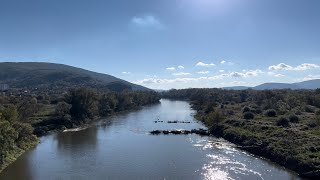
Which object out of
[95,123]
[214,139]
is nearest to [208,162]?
[214,139]

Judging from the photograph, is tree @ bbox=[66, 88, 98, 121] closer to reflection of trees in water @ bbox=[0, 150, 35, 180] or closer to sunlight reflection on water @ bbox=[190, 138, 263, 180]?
sunlight reflection on water @ bbox=[190, 138, 263, 180]

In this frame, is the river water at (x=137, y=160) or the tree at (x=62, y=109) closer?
the river water at (x=137, y=160)

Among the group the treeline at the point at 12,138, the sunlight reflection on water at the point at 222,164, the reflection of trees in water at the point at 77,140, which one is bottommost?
the sunlight reflection on water at the point at 222,164

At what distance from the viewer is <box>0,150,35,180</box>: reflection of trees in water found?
185 feet

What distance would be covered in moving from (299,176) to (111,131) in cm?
6011

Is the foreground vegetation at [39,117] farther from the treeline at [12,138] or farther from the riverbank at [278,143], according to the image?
the riverbank at [278,143]

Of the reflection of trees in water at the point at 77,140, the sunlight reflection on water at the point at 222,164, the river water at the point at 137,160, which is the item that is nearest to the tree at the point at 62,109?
the reflection of trees in water at the point at 77,140

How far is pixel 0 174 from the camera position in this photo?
5741 centimetres

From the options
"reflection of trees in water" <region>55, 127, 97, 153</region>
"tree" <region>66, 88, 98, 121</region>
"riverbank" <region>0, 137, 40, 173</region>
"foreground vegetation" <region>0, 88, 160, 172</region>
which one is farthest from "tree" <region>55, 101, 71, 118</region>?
"riverbank" <region>0, 137, 40, 173</region>

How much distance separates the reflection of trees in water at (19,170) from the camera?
185 ft

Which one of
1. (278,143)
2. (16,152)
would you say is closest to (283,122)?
(278,143)

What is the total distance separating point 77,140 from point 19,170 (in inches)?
1220

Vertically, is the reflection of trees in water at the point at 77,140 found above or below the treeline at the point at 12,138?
below

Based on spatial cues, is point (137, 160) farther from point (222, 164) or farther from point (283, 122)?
point (283, 122)
